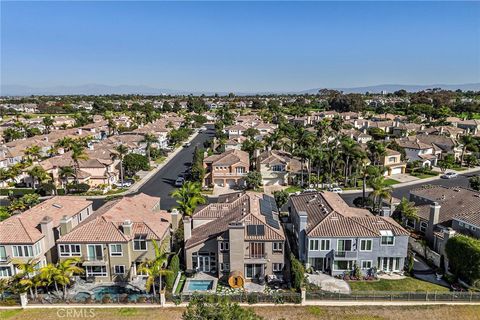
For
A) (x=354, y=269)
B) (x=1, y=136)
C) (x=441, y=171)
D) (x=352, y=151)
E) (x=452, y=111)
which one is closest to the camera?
(x=354, y=269)

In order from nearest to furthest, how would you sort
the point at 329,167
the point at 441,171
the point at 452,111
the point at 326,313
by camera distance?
the point at 326,313 → the point at 329,167 → the point at 441,171 → the point at 452,111

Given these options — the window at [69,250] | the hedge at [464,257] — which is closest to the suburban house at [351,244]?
the hedge at [464,257]

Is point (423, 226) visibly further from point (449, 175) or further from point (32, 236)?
point (32, 236)

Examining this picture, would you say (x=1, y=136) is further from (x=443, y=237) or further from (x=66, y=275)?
(x=443, y=237)

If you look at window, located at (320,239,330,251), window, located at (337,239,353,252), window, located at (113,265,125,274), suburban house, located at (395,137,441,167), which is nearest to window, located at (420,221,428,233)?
window, located at (337,239,353,252)

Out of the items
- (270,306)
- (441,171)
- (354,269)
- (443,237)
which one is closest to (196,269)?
(270,306)
